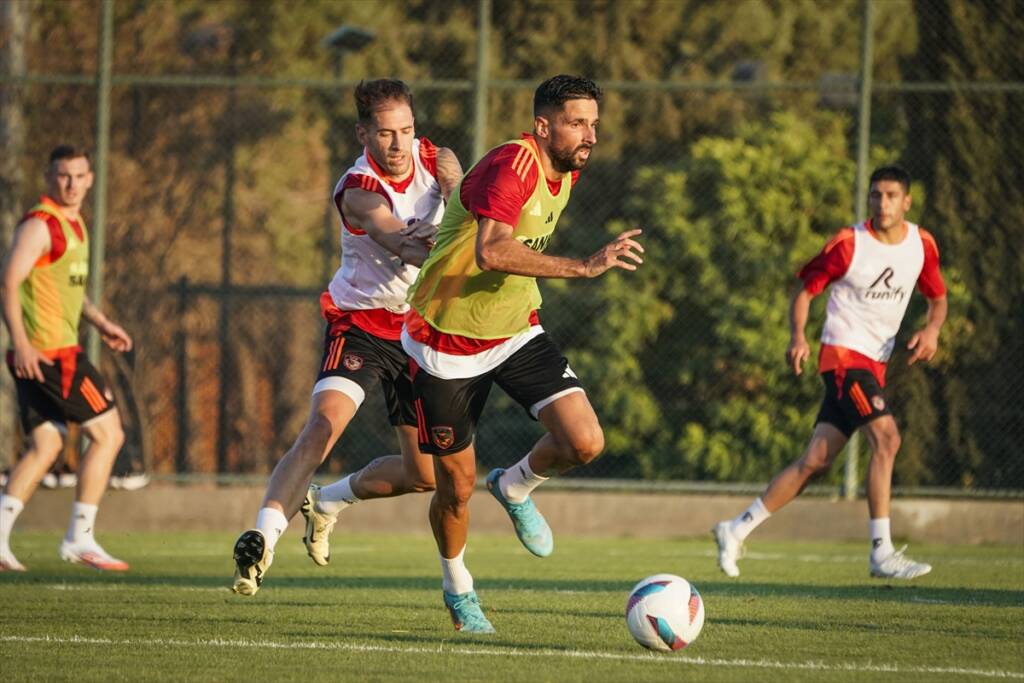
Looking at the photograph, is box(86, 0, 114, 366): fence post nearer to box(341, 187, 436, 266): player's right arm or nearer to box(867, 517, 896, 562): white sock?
box(341, 187, 436, 266): player's right arm

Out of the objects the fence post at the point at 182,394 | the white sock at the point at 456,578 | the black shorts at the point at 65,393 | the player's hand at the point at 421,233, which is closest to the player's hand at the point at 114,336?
the black shorts at the point at 65,393

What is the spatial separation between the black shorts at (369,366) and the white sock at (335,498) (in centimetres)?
58

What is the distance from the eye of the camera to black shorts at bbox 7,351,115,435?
9641 millimetres

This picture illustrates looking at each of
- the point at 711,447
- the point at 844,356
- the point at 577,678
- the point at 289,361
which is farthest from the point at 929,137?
the point at 577,678

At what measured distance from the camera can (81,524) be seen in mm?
9672

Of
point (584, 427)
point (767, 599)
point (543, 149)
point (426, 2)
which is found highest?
point (426, 2)

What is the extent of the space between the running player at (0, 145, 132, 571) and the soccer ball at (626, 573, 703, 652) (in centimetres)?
456

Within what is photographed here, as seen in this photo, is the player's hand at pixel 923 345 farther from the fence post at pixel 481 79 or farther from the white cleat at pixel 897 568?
the fence post at pixel 481 79

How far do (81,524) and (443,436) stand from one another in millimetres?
4029

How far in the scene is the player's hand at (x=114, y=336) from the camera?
388 inches

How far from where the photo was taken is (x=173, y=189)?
16.7 meters

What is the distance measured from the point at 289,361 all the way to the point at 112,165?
2.69 metres

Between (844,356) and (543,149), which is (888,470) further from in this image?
(543,149)

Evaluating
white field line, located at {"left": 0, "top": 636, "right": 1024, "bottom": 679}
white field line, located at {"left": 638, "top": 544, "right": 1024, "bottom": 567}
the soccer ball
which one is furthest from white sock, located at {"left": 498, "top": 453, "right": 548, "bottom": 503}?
white field line, located at {"left": 638, "top": 544, "right": 1024, "bottom": 567}
